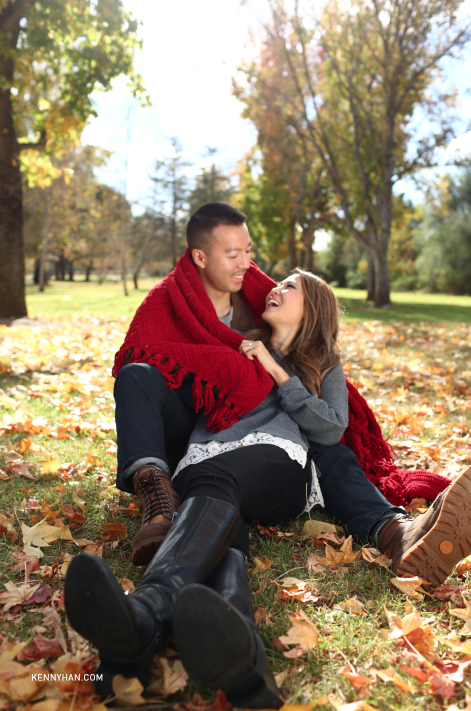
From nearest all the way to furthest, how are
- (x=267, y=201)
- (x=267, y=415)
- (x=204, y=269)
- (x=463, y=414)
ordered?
(x=267, y=415)
(x=204, y=269)
(x=463, y=414)
(x=267, y=201)

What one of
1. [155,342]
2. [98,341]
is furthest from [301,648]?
[98,341]

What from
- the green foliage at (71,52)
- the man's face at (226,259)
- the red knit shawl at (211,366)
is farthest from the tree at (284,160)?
the red knit shawl at (211,366)

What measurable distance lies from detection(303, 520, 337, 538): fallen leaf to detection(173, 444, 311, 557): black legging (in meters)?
0.09

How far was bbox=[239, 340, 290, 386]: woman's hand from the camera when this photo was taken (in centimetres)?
256

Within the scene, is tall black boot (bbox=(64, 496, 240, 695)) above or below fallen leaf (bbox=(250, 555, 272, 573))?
above

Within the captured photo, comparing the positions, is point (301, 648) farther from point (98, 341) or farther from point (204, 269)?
point (98, 341)

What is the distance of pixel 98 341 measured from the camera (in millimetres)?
7980

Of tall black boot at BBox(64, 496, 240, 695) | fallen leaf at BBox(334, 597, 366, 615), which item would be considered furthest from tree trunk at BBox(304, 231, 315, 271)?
tall black boot at BBox(64, 496, 240, 695)

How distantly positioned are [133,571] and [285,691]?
0.85m

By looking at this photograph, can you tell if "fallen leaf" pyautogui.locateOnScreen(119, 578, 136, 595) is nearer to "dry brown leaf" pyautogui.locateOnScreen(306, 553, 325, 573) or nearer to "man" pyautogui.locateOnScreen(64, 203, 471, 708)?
"man" pyautogui.locateOnScreen(64, 203, 471, 708)

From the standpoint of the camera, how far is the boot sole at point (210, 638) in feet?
4.10

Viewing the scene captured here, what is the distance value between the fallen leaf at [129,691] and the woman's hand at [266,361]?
148 centimetres

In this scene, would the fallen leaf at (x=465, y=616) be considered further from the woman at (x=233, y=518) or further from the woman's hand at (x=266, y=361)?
the woman's hand at (x=266, y=361)

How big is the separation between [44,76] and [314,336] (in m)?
8.83
